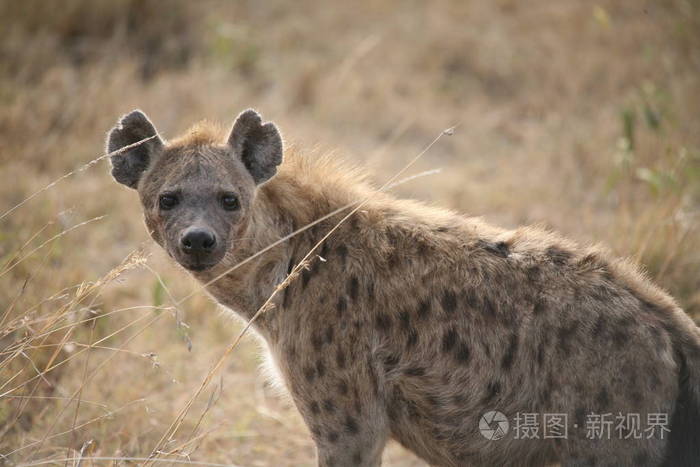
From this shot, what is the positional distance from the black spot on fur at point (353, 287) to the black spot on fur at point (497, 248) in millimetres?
494

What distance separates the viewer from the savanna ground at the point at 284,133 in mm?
4102

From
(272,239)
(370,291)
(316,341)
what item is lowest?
(316,341)

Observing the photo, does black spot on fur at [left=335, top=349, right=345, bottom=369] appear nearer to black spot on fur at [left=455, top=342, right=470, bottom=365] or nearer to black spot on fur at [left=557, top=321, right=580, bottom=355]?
black spot on fur at [left=455, top=342, right=470, bottom=365]

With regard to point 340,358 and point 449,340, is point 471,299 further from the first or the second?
point 340,358

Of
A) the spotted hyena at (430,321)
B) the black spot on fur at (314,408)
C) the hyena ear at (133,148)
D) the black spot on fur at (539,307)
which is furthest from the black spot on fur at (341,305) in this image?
the hyena ear at (133,148)

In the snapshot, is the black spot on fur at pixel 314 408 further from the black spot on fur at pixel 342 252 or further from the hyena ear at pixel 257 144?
the hyena ear at pixel 257 144

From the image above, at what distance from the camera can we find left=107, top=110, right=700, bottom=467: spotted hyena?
2.66m

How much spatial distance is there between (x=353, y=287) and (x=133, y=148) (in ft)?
3.63

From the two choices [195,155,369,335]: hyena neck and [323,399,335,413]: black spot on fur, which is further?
[195,155,369,335]: hyena neck

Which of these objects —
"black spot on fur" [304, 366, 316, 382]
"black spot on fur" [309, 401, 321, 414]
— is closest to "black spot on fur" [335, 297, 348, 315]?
"black spot on fur" [304, 366, 316, 382]

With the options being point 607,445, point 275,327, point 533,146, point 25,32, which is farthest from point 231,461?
point 25,32

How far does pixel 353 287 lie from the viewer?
299cm

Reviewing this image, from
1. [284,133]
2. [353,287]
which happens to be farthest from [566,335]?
[284,133]

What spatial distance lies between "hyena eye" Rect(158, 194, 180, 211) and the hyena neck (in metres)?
0.29
